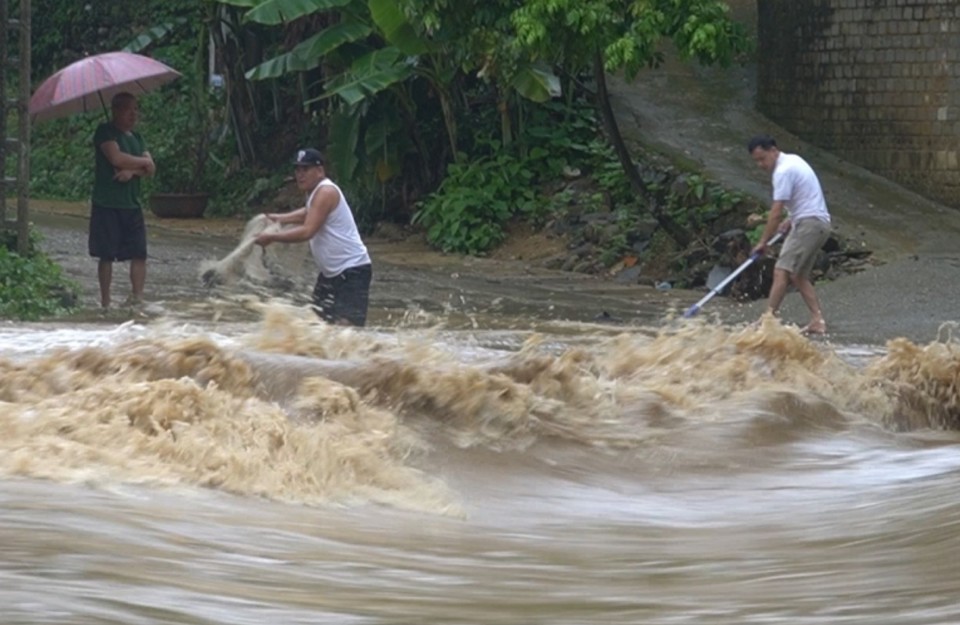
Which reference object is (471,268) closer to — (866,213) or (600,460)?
(866,213)

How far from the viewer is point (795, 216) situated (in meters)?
13.6

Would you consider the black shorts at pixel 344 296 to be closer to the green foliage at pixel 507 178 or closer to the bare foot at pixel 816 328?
the bare foot at pixel 816 328

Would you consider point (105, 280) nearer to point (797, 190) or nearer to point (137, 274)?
point (137, 274)

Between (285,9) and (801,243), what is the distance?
739 centimetres

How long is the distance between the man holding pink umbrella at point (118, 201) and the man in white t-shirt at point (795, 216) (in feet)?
14.8

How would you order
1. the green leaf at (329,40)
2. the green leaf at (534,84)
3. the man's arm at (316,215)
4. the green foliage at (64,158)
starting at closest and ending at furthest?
the man's arm at (316,215), the green leaf at (534,84), the green leaf at (329,40), the green foliage at (64,158)

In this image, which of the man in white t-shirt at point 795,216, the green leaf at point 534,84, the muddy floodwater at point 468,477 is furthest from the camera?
the green leaf at point 534,84

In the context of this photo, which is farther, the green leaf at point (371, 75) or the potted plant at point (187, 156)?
the potted plant at point (187, 156)

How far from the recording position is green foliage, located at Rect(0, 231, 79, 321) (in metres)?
12.1

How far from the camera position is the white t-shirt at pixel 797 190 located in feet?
44.0

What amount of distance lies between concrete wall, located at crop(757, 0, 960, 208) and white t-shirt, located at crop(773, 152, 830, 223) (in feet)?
16.4

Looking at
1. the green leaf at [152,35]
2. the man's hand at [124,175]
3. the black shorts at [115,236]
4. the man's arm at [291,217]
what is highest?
the green leaf at [152,35]

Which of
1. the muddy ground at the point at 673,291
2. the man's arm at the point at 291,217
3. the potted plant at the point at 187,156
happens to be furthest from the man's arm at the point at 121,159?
the potted plant at the point at 187,156

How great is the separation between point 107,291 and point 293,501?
6.94m
